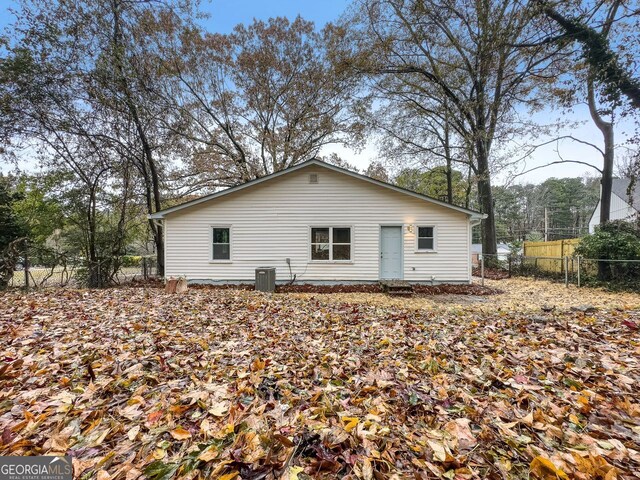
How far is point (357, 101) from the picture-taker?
16844 millimetres

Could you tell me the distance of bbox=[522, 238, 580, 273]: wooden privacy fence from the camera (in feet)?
40.1

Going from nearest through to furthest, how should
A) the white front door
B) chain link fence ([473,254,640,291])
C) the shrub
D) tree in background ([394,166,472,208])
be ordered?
1. chain link fence ([473,254,640,291])
2. the shrub
3. the white front door
4. tree in background ([394,166,472,208])

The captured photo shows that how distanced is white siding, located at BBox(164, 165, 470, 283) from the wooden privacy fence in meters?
4.62

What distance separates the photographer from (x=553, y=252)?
45.3 feet

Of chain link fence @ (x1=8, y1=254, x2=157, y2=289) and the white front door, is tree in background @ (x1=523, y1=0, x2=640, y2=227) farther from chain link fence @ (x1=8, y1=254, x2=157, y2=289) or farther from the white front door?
chain link fence @ (x1=8, y1=254, x2=157, y2=289)

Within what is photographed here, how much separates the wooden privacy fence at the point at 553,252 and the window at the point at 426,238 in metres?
4.66

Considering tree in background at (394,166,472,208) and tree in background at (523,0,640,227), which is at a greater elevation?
tree in background at (523,0,640,227)

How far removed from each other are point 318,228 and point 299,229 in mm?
698

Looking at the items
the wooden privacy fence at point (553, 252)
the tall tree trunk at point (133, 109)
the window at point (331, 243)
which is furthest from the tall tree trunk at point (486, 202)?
the tall tree trunk at point (133, 109)

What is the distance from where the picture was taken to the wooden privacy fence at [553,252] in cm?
1223

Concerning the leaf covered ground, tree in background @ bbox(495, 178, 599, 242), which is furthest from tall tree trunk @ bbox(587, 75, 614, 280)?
tree in background @ bbox(495, 178, 599, 242)

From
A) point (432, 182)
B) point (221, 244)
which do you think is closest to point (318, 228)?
point (221, 244)

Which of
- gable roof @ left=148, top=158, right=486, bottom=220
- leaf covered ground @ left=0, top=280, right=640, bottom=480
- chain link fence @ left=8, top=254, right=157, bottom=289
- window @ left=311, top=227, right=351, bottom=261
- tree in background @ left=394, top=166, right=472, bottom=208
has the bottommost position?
leaf covered ground @ left=0, top=280, right=640, bottom=480

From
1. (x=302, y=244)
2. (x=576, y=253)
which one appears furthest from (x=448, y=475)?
(x=576, y=253)
